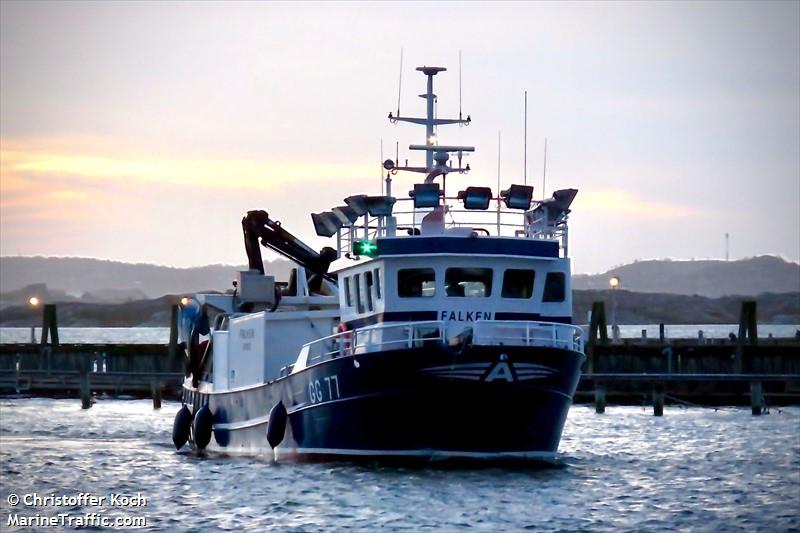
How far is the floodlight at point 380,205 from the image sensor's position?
36.6 metres

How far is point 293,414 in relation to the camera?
3672 cm

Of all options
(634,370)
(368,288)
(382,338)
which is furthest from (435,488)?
(634,370)

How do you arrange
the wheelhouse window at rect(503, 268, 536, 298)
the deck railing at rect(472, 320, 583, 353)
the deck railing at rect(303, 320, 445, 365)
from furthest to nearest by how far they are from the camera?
1. the wheelhouse window at rect(503, 268, 536, 298)
2. the deck railing at rect(472, 320, 583, 353)
3. the deck railing at rect(303, 320, 445, 365)

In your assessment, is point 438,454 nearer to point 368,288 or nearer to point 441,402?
point 441,402

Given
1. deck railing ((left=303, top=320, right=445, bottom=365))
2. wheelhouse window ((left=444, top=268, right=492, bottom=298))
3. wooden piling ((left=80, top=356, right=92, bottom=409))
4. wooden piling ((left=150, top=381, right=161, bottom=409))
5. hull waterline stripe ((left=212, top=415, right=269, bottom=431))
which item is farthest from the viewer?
wooden piling ((left=80, top=356, right=92, bottom=409))

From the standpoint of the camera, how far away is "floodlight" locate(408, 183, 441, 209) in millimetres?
36188

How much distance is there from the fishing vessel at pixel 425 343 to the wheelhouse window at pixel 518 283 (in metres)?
0.03

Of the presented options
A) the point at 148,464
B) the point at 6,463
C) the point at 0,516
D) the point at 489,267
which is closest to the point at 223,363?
the point at 148,464

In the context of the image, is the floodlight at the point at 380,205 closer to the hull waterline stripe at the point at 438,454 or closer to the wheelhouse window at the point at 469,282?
the wheelhouse window at the point at 469,282

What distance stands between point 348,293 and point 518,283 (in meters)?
4.90

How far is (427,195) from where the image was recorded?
36.2 metres

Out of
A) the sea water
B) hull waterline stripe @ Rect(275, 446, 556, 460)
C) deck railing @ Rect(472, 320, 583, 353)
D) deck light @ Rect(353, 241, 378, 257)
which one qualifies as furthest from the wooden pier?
deck light @ Rect(353, 241, 378, 257)

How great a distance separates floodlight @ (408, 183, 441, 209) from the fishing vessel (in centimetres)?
3

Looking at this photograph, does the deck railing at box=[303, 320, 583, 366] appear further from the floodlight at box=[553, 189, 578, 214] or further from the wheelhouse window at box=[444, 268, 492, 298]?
the floodlight at box=[553, 189, 578, 214]
